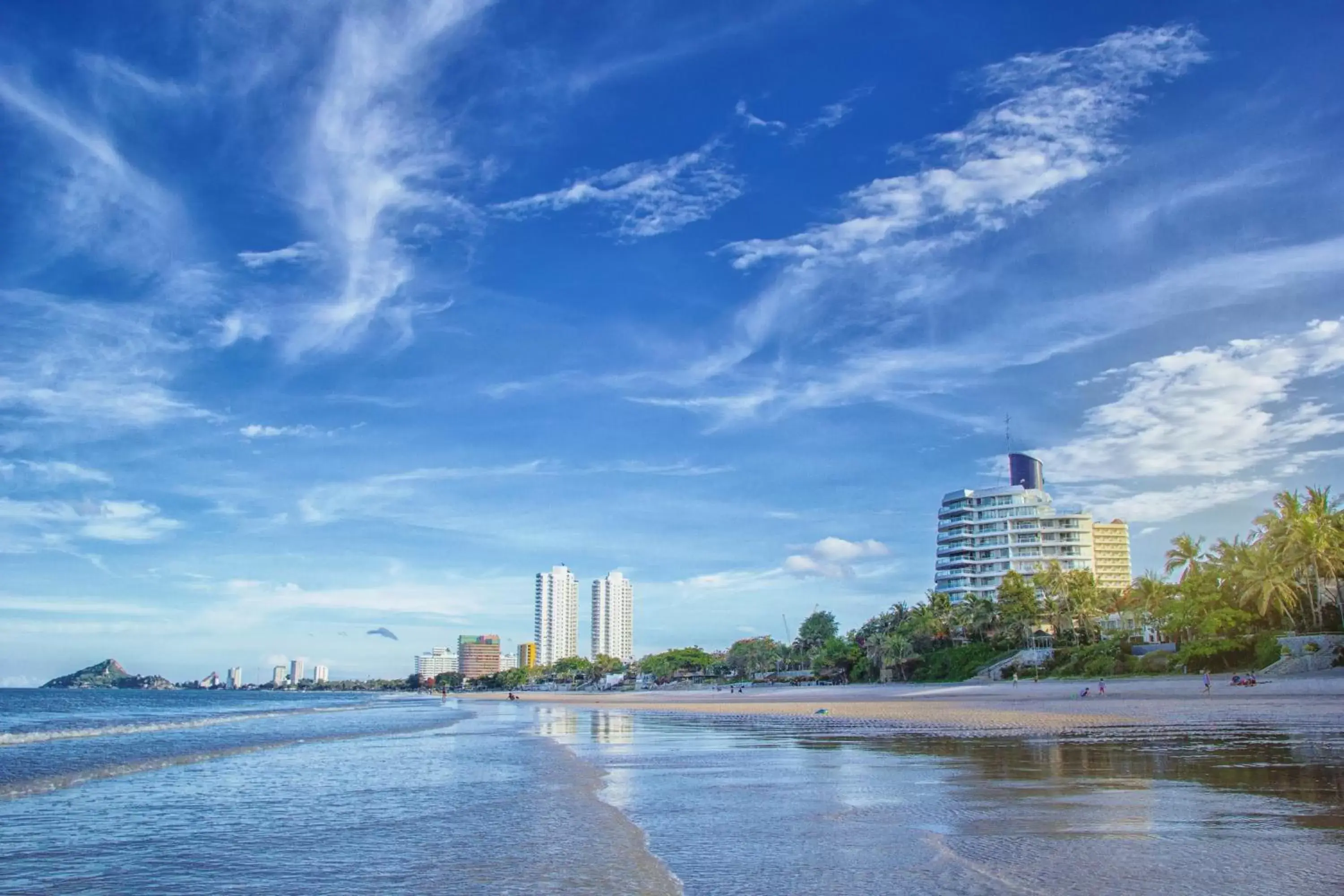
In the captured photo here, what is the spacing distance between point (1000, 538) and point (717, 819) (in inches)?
5666

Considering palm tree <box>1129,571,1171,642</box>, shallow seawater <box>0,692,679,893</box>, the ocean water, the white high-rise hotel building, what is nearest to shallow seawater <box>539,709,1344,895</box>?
the ocean water

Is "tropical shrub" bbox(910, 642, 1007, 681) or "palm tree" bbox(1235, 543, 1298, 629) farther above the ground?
"palm tree" bbox(1235, 543, 1298, 629)

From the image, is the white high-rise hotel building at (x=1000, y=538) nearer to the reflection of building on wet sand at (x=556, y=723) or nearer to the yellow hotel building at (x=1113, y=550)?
the yellow hotel building at (x=1113, y=550)

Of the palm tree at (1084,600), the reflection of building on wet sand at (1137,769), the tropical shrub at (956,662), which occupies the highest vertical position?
the palm tree at (1084,600)

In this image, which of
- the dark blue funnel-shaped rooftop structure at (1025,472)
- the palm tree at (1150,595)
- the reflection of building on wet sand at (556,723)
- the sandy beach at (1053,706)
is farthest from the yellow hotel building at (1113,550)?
the reflection of building on wet sand at (556,723)

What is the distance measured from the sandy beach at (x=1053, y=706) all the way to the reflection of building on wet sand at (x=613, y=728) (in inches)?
185

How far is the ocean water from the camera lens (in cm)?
900

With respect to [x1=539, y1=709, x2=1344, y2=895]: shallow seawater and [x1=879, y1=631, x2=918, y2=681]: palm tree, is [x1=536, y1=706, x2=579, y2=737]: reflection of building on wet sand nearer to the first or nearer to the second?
[x1=539, y1=709, x2=1344, y2=895]: shallow seawater

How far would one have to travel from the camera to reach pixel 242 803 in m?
16.4

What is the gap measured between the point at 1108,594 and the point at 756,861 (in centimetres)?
10307

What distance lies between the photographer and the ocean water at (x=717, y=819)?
900 cm

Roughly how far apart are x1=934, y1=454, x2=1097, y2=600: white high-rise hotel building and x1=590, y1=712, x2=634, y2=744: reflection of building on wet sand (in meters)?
94.9

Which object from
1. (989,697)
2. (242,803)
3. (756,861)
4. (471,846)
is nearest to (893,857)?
(756,861)

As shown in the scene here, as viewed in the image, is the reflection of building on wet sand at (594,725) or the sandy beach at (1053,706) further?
the reflection of building on wet sand at (594,725)
